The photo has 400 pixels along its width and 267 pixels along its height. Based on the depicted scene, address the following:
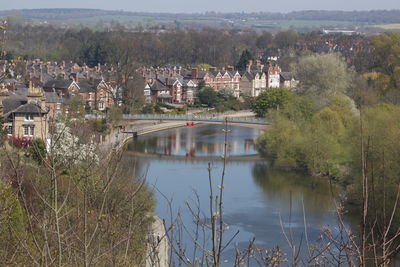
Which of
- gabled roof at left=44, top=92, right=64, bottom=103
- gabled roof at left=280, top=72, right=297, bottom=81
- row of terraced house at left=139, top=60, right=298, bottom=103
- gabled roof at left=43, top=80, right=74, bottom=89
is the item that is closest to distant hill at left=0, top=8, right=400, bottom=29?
gabled roof at left=280, top=72, right=297, bottom=81

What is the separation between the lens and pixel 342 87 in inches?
867

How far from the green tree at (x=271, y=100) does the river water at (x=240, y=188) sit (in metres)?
2.25

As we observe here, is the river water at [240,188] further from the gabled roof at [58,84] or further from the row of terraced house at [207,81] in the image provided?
the row of terraced house at [207,81]

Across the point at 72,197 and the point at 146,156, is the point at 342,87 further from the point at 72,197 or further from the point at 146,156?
the point at 72,197

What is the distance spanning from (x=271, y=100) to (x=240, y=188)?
10057 mm

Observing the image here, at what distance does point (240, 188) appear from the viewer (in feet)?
44.9

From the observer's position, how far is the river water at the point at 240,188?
10.5m

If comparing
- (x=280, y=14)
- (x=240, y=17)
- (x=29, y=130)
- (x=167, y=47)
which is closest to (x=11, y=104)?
(x=29, y=130)

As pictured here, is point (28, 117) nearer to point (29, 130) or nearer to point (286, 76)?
point (29, 130)

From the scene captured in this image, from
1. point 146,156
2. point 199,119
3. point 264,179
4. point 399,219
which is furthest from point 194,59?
point 399,219

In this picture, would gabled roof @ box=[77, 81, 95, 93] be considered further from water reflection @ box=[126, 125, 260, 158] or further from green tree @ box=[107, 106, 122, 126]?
green tree @ box=[107, 106, 122, 126]

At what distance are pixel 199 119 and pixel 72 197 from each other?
1498 centimetres

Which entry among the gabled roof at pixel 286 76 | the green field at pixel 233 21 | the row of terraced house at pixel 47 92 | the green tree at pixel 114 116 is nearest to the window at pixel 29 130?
the row of terraced house at pixel 47 92

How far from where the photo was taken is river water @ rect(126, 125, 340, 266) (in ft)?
34.6
